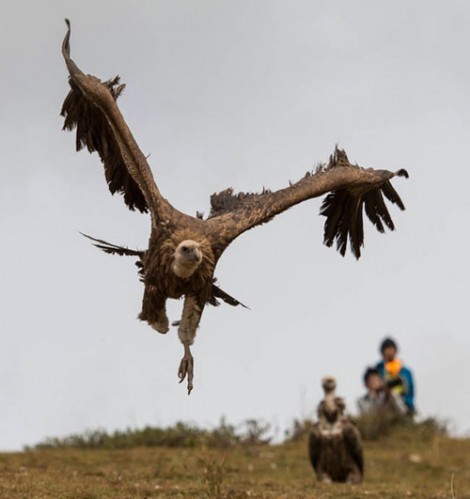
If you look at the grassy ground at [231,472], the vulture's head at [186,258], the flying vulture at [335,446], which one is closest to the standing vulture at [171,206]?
the vulture's head at [186,258]

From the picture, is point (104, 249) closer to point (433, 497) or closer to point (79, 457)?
point (433, 497)

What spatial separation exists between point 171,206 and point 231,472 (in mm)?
5017

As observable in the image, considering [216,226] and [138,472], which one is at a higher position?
[216,226]

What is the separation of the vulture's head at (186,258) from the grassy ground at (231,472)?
156cm

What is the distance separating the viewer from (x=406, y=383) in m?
18.6

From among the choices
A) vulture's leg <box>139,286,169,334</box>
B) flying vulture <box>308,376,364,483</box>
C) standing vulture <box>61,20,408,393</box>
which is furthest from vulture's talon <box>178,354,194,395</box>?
flying vulture <box>308,376,364,483</box>

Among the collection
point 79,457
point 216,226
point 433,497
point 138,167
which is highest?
point 138,167

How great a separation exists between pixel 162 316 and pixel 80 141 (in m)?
1.92

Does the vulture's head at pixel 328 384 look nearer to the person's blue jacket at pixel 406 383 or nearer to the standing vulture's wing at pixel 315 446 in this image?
the standing vulture's wing at pixel 315 446

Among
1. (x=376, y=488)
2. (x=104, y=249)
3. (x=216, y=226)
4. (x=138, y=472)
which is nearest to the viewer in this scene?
(x=216, y=226)

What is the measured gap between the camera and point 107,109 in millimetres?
9133

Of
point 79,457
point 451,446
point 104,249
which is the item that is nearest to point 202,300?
point 104,249

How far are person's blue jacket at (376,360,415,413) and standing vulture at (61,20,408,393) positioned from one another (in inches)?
340

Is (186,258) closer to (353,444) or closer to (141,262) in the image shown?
(141,262)
